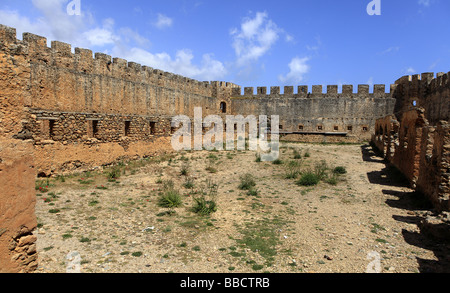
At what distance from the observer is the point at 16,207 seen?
319 centimetres

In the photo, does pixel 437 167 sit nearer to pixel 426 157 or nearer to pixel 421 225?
pixel 426 157

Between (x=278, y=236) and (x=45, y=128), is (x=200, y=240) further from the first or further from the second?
(x=45, y=128)

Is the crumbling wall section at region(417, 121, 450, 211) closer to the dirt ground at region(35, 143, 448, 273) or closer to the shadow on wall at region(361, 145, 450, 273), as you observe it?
the shadow on wall at region(361, 145, 450, 273)

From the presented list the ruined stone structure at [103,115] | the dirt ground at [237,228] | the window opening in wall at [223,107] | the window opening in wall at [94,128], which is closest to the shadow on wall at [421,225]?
the dirt ground at [237,228]

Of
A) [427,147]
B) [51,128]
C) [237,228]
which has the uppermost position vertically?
[51,128]

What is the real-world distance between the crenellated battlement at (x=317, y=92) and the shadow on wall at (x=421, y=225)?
1466cm

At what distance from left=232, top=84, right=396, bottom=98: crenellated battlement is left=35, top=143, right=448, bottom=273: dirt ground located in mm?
15065

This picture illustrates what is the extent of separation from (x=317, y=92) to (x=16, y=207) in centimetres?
2416

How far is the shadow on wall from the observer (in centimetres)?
452

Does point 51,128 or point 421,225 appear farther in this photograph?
point 51,128

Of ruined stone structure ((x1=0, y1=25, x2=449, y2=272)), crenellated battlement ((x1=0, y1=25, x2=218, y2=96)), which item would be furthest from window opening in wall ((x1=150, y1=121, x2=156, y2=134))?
crenellated battlement ((x1=0, y1=25, x2=218, y2=96))

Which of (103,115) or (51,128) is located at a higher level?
(103,115)

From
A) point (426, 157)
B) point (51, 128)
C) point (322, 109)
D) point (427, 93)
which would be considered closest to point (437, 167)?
point (426, 157)

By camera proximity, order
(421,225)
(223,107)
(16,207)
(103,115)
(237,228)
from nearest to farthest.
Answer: (16,207) → (421,225) → (237,228) → (103,115) → (223,107)
